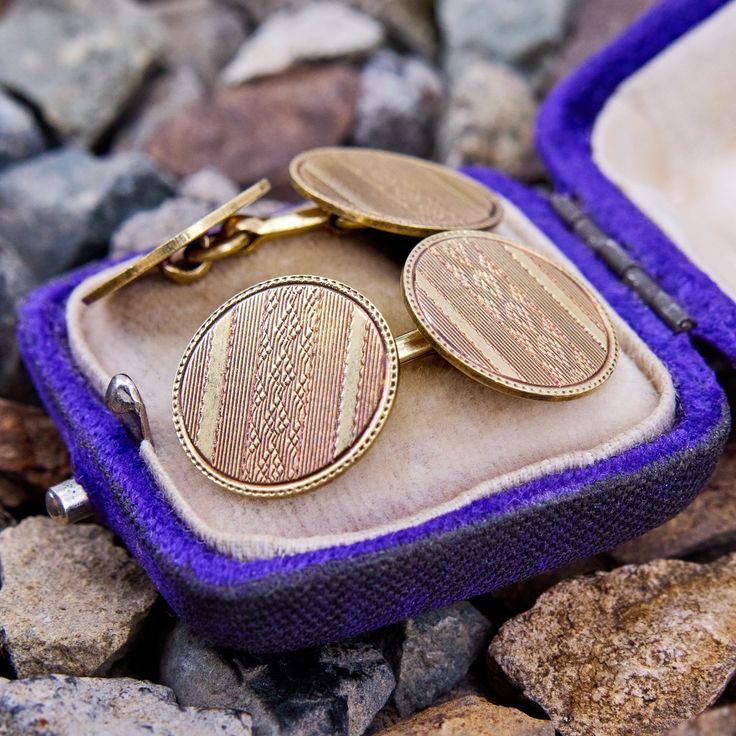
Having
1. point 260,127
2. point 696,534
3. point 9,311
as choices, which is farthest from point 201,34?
point 696,534

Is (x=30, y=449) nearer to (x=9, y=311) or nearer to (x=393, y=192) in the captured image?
(x=9, y=311)

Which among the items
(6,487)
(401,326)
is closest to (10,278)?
(6,487)

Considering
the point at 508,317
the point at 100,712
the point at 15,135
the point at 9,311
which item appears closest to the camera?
the point at 100,712

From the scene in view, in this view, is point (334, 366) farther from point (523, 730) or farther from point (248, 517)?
point (523, 730)

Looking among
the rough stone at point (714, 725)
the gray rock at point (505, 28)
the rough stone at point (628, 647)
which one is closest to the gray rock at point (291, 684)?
the rough stone at point (628, 647)

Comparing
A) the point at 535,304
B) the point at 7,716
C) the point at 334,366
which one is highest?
the point at 535,304

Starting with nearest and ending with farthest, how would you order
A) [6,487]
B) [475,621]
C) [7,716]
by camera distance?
[7,716], [475,621], [6,487]

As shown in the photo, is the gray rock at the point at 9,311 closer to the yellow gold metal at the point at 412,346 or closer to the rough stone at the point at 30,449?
the rough stone at the point at 30,449
